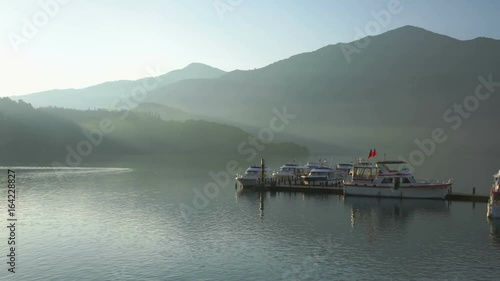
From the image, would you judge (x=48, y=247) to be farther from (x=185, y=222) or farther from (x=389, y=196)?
(x=389, y=196)

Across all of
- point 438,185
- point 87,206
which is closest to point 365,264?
point 438,185

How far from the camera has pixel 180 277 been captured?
40562mm

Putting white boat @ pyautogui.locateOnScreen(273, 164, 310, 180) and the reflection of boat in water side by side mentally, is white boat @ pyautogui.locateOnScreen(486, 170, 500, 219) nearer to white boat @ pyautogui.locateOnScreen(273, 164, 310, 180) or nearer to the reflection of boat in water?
the reflection of boat in water

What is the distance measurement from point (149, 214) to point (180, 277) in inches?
1286

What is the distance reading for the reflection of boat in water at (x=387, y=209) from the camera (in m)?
66.9

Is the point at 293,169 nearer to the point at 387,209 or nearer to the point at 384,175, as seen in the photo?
the point at 384,175

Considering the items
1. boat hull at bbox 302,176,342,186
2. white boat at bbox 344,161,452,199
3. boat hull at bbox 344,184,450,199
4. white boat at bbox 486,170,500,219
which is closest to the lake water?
boat hull at bbox 344,184,450,199

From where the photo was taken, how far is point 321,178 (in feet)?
336

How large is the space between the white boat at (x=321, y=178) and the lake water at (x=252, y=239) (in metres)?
12.9

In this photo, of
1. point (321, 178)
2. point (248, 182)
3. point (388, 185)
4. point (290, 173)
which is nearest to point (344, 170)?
point (290, 173)

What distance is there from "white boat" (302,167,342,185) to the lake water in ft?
42.5

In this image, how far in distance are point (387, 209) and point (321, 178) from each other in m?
28.0

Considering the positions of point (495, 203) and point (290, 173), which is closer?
point (495, 203)

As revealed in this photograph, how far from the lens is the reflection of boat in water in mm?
66938
